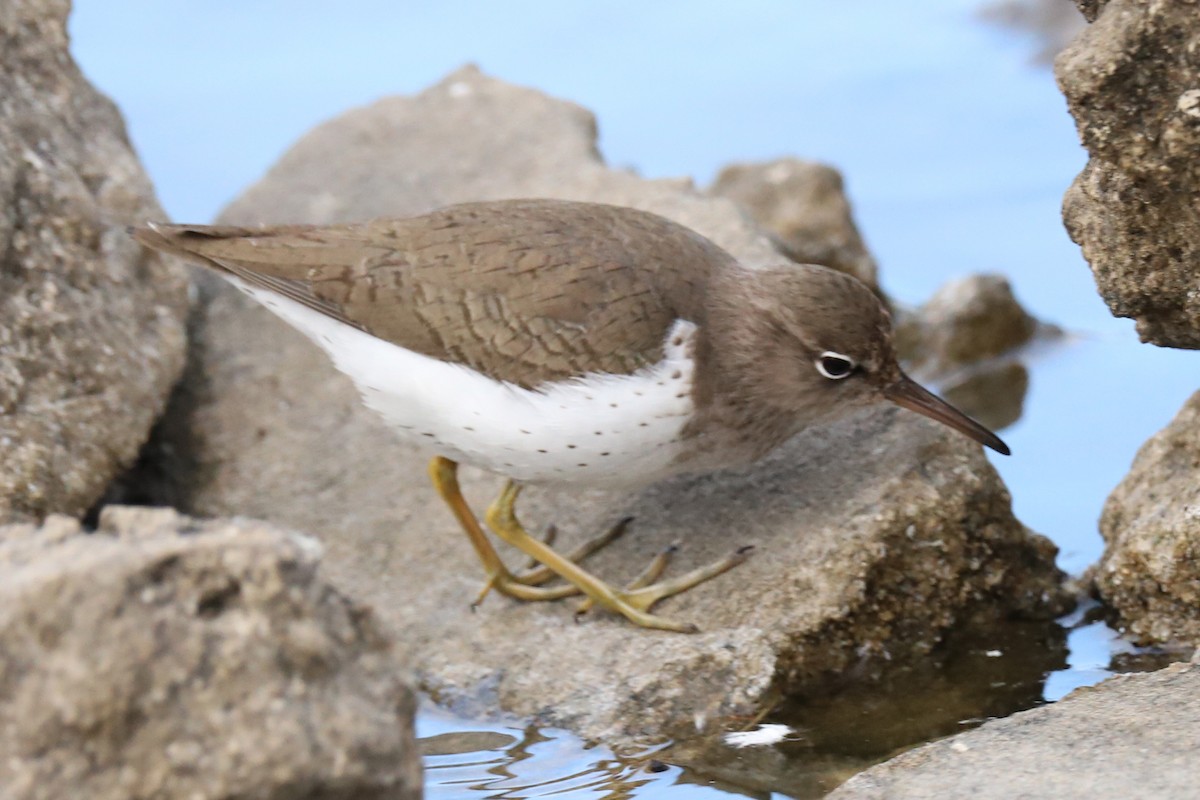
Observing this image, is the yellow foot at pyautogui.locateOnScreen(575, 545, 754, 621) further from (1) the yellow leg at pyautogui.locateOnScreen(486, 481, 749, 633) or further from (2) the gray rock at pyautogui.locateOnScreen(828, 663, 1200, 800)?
(2) the gray rock at pyautogui.locateOnScreen(828, 663, 1200, 800)

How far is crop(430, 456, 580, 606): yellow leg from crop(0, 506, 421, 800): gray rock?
104 inches

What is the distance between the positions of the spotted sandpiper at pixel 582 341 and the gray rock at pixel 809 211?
3357mm

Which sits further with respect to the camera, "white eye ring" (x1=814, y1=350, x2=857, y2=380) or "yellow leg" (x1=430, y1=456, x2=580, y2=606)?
"yellow leg" (x1=430, y1=456, x2=580, y2=606)

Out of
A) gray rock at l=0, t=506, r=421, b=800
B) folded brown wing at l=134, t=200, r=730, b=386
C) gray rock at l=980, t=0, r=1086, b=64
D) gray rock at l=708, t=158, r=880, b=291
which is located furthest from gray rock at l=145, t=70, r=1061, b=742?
gray rock at l=980, t=0, r=1086, b=64

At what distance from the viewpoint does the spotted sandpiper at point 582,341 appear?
5254 mm

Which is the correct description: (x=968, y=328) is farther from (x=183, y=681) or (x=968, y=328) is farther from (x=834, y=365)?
(x=183, y=681)

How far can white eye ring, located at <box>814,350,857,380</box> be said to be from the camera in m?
5.43

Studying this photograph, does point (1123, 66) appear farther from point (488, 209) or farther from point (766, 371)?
point (488, 209)

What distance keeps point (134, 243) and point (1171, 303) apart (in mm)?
4408

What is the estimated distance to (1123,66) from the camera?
4293mm

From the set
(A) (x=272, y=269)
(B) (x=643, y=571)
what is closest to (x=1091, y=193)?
(B) (x=643, y=571)

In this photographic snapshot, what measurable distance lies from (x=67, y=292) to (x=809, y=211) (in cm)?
471

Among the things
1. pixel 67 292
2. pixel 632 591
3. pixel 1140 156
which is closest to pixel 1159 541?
pixel 1140 156

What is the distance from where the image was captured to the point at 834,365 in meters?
5.47
